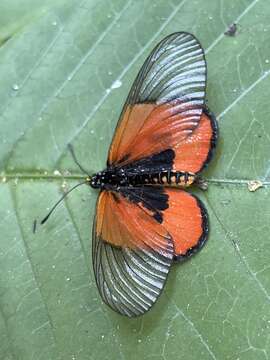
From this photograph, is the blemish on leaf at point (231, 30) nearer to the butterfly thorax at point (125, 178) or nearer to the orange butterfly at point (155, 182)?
the orange butterfly at point (155, 182)

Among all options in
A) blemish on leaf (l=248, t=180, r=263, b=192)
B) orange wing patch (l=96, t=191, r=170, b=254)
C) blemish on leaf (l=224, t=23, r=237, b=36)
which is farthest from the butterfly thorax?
blemish on leaf (l=224, t=23, r=237, b=36)

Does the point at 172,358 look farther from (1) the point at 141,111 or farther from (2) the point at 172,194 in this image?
(1) the point at 141,111

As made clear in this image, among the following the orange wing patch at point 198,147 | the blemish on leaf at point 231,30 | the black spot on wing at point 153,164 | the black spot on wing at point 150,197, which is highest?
the blemish on leaf at point 231,30

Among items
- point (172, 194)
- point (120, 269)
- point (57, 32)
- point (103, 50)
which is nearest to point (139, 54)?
point (103, 50)

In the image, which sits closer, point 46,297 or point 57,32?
point 46,297

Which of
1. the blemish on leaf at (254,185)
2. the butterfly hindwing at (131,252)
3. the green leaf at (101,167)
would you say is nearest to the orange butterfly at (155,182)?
the butterfly hindwing at (131,252)

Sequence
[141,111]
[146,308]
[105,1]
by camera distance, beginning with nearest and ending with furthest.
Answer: [146,308], [141,111], [105,1]

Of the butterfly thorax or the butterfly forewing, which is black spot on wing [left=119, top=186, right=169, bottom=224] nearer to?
the butterfly thorax

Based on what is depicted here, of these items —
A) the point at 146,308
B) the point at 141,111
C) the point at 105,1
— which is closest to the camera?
the point at 146,308
